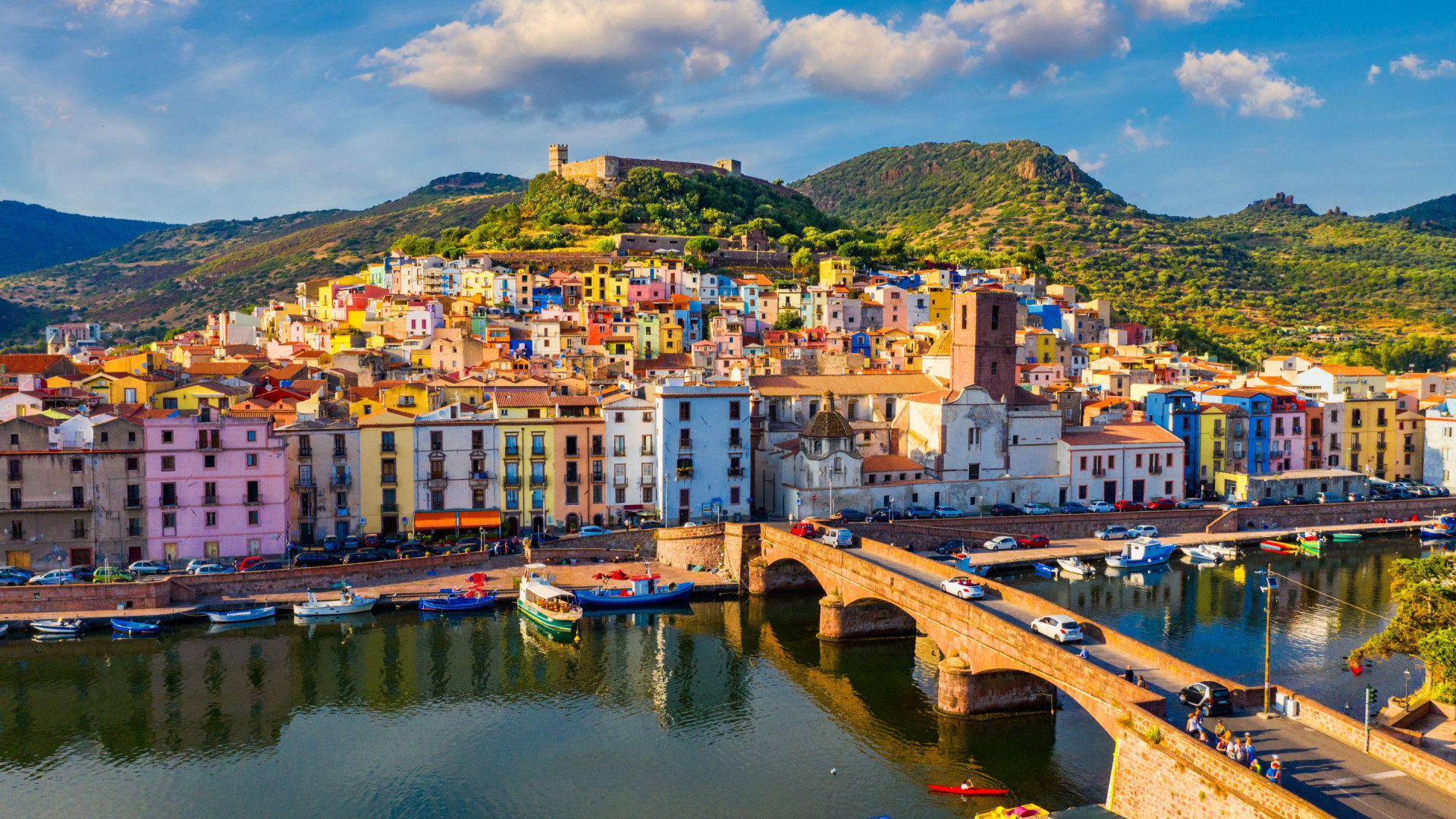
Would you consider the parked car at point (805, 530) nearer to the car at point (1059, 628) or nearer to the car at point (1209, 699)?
the car at point (1059, 628)

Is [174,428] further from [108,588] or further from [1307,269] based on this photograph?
[1307,269]

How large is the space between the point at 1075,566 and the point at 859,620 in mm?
16494

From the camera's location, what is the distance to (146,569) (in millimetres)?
48375

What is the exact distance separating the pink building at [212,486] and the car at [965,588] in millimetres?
32583

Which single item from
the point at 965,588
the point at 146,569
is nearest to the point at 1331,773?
the point at 965,588

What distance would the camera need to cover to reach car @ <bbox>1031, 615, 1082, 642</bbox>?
30438mm

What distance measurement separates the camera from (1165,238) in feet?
593

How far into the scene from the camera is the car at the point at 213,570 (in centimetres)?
4781

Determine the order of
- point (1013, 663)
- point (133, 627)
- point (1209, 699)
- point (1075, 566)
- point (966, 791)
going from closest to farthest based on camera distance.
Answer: point (1209, 699)
point (966, 791)
point (1013, 663)
point (133, 627)
point (1075, 566)

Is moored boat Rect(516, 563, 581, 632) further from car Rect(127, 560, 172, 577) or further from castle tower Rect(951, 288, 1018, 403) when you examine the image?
castle tower Rect(951, 288, 1018, 403)

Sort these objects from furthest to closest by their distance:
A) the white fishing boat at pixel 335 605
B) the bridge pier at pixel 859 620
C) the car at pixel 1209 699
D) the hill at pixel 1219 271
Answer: the hill at pixel 1219 271, the white fishing boat at pixel 335 605, the bridge pier at pixel 859 620, the car at pixel 1209 699

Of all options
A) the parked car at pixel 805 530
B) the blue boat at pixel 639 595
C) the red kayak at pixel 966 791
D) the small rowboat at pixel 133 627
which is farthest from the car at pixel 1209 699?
the small rowboat at pixel 133 627

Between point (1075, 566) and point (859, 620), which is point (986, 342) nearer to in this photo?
point (1075, 566)

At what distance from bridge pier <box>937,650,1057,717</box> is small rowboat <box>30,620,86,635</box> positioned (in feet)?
114
